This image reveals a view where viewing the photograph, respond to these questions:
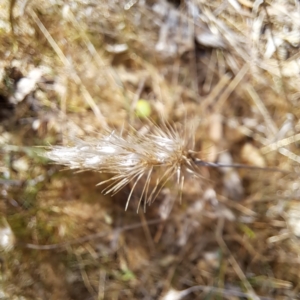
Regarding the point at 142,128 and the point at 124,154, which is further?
the point at 142,128

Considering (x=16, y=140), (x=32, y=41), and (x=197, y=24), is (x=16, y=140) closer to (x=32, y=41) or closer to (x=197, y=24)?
(x=32, y=41)

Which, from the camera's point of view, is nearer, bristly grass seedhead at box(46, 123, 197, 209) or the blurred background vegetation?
bristly grass seedhead at box(46, 123, 197, 209)

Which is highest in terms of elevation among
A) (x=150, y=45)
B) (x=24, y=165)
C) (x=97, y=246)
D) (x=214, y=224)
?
(x=150, y=45)

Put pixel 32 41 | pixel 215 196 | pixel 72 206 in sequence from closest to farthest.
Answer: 1. pixel 32 41
2. pixel 72 206
3. pixel 215 196

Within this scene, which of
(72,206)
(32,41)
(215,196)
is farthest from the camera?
(215,196)

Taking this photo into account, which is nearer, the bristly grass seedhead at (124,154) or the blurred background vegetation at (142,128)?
the bristly grass seedhead at (124,154)

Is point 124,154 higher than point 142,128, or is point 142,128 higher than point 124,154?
point 124,154

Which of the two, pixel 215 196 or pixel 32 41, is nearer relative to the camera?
pixel 32 41

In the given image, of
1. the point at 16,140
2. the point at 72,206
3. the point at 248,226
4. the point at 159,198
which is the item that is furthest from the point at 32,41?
the point at 248,226
